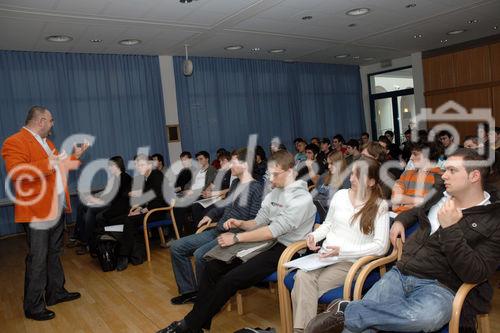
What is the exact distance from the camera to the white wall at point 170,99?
7977mm

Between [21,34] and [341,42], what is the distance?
5.49 metres

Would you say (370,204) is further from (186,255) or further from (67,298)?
(67,298)

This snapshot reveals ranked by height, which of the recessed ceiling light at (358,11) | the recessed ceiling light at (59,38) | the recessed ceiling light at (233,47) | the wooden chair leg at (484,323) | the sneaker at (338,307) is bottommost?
the wooden chair leg at (484,323)

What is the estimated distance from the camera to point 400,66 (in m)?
10.2

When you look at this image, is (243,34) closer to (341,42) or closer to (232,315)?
(341,42)

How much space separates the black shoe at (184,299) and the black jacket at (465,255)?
203 cm

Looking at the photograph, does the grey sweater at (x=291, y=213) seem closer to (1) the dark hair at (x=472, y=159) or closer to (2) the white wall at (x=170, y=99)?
(1) the dark hair at (x=472, y=159)

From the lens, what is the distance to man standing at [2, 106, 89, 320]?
10.8 ft

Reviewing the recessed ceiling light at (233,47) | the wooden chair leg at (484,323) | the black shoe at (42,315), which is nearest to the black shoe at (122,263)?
the black shoe at (42,315)

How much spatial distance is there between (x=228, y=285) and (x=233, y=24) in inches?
171

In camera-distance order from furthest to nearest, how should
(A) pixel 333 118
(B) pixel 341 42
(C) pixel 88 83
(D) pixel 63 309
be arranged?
(A) pixel 333 118 < (B) pixel 341 42 < (C) pixel 88 83 < (D) pixel 63 309

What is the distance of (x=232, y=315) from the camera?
10.7ft

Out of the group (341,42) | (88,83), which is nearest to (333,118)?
(341,42)

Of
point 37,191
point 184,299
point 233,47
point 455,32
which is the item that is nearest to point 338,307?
point 184,299
